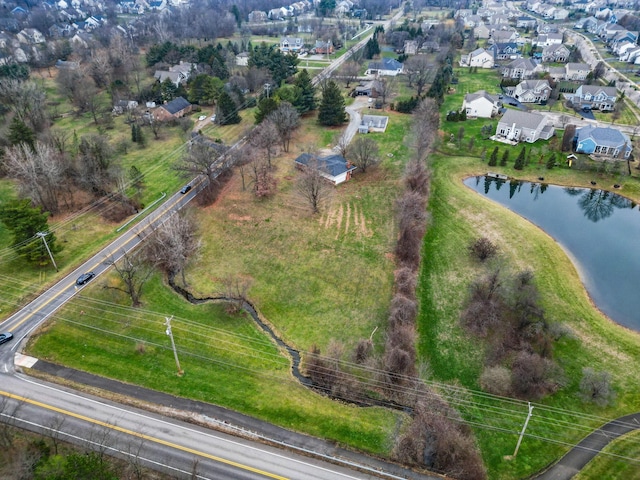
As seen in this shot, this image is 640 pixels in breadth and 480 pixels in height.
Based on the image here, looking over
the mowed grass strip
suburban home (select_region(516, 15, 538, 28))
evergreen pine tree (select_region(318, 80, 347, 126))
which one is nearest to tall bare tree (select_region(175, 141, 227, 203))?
evergreen pine tree (select_region(318, 80, 347, 126))

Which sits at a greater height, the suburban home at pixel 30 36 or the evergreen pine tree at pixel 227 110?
the suburban home at pixel 30 36

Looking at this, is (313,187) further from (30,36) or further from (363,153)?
(30,36)

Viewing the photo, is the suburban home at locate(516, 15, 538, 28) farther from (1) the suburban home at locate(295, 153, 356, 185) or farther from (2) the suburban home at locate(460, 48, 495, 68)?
(1) the suburban home at locate(295, 153, 356, 185)

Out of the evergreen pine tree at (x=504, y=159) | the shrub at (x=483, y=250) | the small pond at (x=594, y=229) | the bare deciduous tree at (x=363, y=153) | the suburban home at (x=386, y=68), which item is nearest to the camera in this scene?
the small pond at (x=594, y=229)

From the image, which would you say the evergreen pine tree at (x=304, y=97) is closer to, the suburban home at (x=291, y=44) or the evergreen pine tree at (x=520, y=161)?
the evergreen pine tree at (x=520, y=161)

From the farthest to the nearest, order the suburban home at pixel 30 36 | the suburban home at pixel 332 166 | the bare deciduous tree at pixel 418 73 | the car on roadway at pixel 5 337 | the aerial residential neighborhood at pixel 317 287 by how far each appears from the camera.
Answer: the suburban home at pixel 30 36
the bare deciduous tree at pixel 418 73
the suburban home at pixel 332 166
the car on roadway at pixel 5 337
the aerial residential neighborhood at pixel 317 287

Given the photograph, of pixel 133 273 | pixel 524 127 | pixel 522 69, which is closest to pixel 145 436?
pixel 133 273

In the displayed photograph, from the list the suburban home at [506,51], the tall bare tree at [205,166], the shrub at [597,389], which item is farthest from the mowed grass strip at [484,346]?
the suburban home at [506,51]
